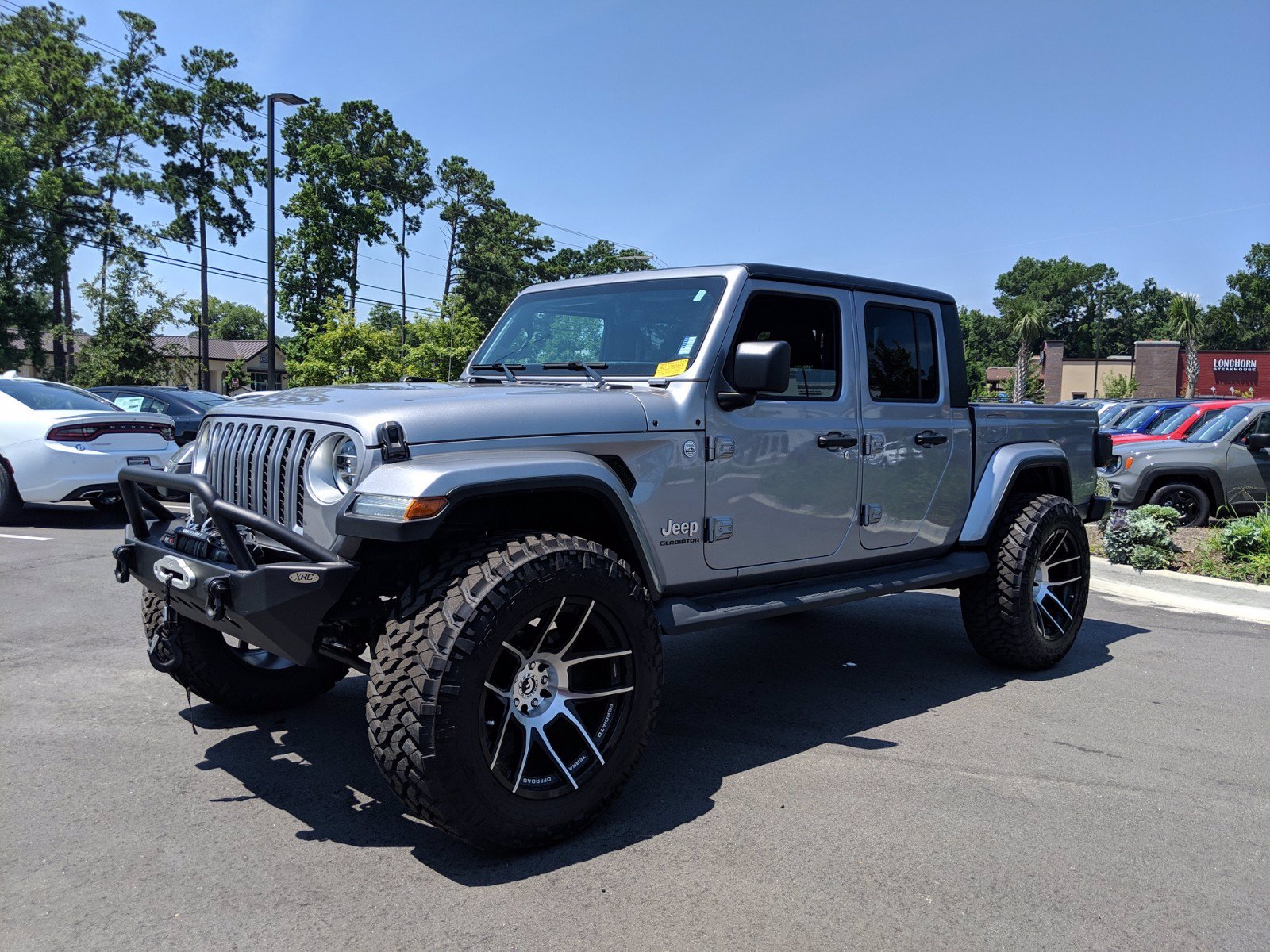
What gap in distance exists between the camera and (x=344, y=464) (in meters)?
3.22

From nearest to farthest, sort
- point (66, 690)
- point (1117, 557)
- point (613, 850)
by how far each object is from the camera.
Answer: point (613, 850) → point (66, 690) → point (1117, 557)

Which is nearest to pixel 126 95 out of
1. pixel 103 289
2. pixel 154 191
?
pixel 154 191

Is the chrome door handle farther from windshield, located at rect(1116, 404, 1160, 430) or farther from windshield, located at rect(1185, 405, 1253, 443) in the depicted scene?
windshield, located at rect(1116, 404, 1160, 430)

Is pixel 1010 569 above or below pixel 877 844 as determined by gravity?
above

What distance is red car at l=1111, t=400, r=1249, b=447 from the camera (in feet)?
40.4

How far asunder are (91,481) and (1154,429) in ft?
43.9

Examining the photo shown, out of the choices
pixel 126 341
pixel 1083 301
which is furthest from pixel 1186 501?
pixel 1083 301

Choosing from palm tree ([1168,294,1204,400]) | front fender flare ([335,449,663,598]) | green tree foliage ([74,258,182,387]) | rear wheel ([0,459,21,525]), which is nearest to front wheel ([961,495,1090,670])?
front fender flare ([335,449,663,598])

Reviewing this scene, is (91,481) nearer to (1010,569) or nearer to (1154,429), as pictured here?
(1010,569)

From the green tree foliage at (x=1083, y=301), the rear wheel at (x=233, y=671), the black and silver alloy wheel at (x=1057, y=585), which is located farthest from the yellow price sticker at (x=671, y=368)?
the green tree foliage at (x=1083, y=301)

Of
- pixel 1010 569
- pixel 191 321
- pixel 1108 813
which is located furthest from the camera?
pixel 191 321

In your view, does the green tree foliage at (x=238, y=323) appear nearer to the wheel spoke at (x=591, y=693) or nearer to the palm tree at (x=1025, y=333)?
the palm tree at (x=1025, y=333)

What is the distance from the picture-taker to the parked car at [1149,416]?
14.2 meters

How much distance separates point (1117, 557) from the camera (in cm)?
873
